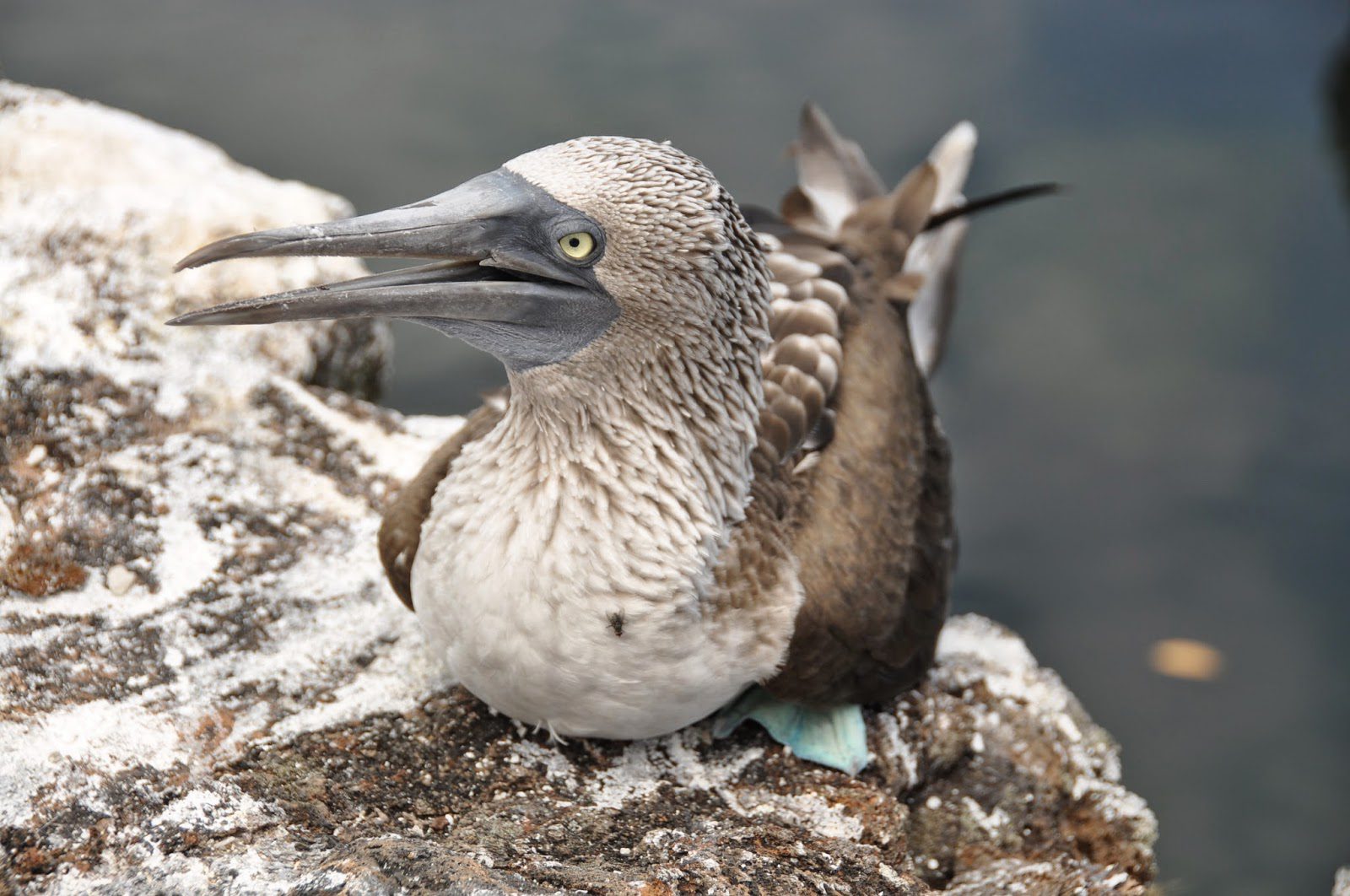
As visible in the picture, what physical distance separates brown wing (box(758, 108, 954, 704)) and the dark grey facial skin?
0.84 metres

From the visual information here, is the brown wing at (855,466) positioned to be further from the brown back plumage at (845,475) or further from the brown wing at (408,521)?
the brown wing at (408,521)

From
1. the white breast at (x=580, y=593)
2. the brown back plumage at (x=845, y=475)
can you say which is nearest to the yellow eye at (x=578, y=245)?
the white breast at (x=580, y=593)

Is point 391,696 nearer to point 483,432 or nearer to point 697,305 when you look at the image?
point 483,432

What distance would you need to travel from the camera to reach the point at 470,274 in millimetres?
2998

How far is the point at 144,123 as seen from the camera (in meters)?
5.32

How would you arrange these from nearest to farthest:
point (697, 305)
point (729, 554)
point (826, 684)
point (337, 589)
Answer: point (697, 305) → point (729, 554) → point (826, 684) → point (337, 589)

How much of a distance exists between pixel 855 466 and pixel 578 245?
47.1 inches

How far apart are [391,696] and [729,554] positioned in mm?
1030

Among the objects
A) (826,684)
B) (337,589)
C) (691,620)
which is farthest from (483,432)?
(826,684)

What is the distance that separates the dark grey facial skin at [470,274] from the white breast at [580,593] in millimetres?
376

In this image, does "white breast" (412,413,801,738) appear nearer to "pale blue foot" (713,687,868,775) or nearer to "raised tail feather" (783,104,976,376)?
"pale blue foot" (713,687,868,775)

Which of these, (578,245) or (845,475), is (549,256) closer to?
(578,245)

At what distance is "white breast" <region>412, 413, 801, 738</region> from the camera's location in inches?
125

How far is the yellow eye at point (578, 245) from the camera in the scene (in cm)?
296
